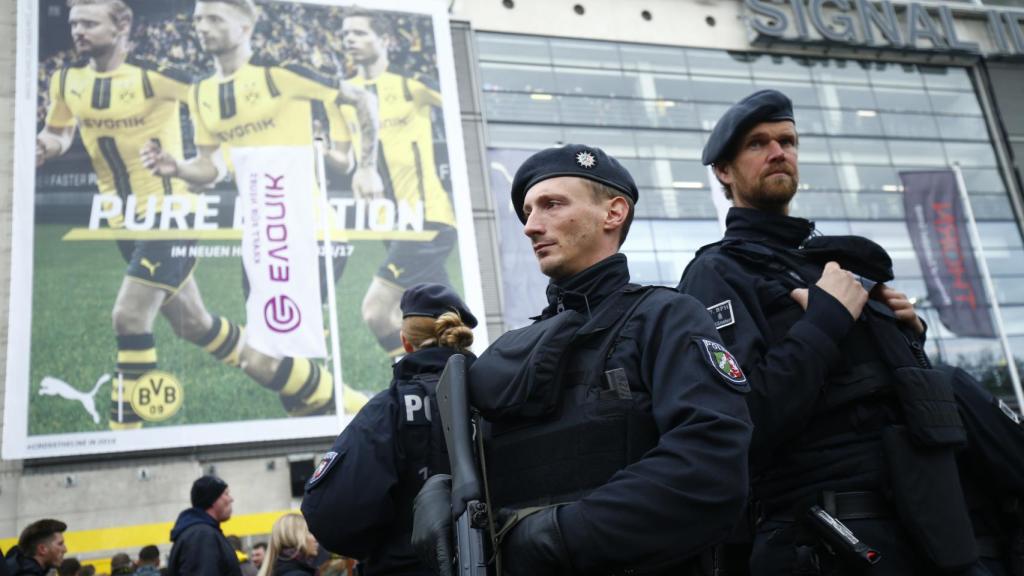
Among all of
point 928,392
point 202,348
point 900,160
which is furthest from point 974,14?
point 928,392

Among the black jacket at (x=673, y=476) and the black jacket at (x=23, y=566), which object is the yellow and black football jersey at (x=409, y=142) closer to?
the black jacket at (x=23, y=566)

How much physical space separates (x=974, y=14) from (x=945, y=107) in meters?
3.86

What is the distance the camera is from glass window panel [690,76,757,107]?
26.5 m

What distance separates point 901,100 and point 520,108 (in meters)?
12.9

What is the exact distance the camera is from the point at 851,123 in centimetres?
2789

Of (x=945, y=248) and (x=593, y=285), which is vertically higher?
(x=945, y=248)

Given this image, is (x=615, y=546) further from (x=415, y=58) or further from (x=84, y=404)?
(x=415, y=58)

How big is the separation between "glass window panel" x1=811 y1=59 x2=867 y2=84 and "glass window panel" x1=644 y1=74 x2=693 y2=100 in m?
4.66

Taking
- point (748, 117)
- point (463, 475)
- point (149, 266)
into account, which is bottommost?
point (463, 475)

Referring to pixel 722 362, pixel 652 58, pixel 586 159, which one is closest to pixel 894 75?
pixel 652 58

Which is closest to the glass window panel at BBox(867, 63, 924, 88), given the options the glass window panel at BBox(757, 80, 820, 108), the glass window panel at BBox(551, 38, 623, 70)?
the glass window panel at BBox(757, 80, 820, 108)

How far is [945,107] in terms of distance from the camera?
2928 cm

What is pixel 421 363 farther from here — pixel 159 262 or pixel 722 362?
pixel 159 262

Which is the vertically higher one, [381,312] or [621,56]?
[621,56]
